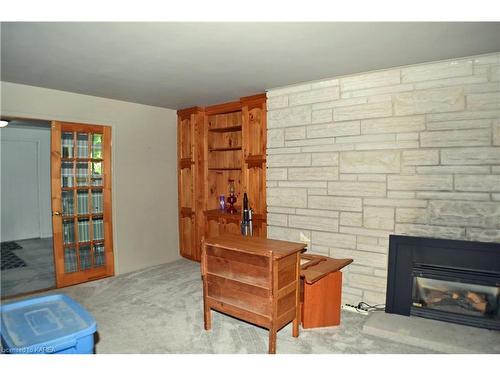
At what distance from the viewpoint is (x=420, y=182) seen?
289 centimetres

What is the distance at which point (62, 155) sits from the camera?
153 inches

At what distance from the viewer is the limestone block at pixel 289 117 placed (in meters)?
3.52

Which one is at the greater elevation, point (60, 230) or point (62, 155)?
point (62, 155)

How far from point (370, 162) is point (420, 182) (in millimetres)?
467

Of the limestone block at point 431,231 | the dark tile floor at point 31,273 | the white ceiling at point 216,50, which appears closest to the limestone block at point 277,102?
the white ceiling at point 216,50

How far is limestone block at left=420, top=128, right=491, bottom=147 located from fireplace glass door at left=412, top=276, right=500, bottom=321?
116 centimetres

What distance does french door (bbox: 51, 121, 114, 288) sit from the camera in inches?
151

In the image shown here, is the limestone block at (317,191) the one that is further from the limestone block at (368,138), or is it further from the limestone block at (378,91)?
the limestone block at (378,91)

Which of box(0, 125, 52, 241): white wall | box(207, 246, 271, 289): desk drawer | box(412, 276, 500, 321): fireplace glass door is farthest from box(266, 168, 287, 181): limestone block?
box(0, 125, 52, 241): white wall

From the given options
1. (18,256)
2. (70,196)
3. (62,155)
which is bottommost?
(18,256)

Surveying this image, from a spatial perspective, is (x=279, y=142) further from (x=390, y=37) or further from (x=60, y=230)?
(x=60, y=230)

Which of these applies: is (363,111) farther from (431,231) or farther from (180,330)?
(180,330)
